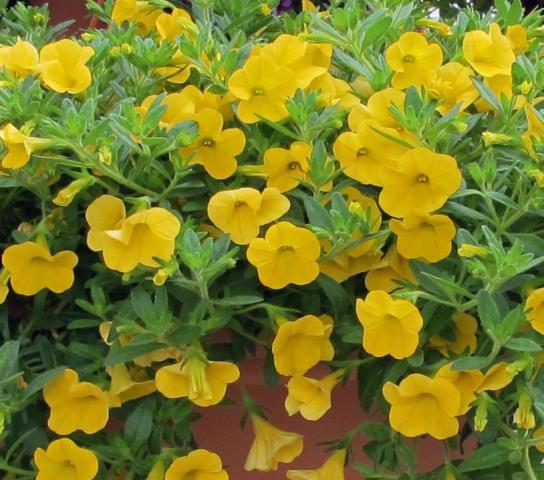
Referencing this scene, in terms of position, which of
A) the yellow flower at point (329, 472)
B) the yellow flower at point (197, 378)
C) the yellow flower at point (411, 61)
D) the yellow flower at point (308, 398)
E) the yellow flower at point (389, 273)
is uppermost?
the yellow flower at point (411, 61)

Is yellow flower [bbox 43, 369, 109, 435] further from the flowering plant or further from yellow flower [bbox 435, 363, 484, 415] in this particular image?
yellow flower [bbox 435, 363, 484, 415]

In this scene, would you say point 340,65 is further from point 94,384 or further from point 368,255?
point 94,384

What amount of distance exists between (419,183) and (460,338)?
0.48 ft

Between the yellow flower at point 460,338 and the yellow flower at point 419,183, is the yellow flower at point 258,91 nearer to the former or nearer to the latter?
the yellow flower at point 419,183

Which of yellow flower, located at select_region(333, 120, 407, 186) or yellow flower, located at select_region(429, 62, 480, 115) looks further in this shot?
yellow flower, located at select_region(429, 62, 480, 115)

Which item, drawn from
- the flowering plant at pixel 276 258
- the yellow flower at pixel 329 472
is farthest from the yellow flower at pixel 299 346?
the yellow flower at pixel 329 472

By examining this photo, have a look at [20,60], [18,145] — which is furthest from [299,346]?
[20,60]

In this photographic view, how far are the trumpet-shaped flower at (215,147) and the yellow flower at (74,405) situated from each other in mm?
221

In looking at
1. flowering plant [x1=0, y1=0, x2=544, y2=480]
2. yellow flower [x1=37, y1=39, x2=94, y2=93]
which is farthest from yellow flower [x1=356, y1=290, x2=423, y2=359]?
yellow flower [x1=37, y1=39, x2=94, y2=93]

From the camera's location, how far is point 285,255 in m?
0.75

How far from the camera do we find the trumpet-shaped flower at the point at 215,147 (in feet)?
2.79

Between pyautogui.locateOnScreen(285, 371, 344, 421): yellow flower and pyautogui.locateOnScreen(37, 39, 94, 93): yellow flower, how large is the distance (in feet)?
1.17

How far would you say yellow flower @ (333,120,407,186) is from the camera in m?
0.81

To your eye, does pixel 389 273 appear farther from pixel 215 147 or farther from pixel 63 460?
pixel 63 460
